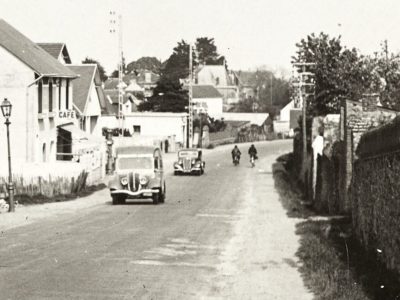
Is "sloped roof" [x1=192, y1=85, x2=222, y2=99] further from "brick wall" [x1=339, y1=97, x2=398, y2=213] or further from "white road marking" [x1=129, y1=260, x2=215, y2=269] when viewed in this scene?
"white road marking" [x1=129, y1=260, x2=215, y2=269]

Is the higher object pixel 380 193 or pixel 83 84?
pixel 83 84

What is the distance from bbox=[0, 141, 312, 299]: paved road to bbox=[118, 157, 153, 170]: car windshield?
4.96 ft

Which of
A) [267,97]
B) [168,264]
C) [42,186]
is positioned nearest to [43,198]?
[42,186]

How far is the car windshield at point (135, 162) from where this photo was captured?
3450 centimetres

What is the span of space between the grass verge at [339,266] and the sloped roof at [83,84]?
3858 centimetres

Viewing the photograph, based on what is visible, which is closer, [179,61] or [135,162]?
[135,162]

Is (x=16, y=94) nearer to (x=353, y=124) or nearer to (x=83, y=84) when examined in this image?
(x=83, y=84)

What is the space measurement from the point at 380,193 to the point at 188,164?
4135 cm

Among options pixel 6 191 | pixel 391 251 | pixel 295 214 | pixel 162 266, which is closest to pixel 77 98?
pixel 6 191

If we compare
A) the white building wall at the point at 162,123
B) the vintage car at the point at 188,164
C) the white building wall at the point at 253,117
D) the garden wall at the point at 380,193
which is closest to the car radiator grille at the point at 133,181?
the garden wall at the point at 380,193

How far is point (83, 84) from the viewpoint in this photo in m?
63.4

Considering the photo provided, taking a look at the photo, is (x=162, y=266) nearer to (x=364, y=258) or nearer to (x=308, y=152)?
(x=364, y=258)

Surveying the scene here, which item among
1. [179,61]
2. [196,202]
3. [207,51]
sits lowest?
[196,202]

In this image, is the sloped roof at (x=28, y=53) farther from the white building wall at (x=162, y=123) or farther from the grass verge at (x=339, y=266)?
the white building wall at (x=162, y=123)
